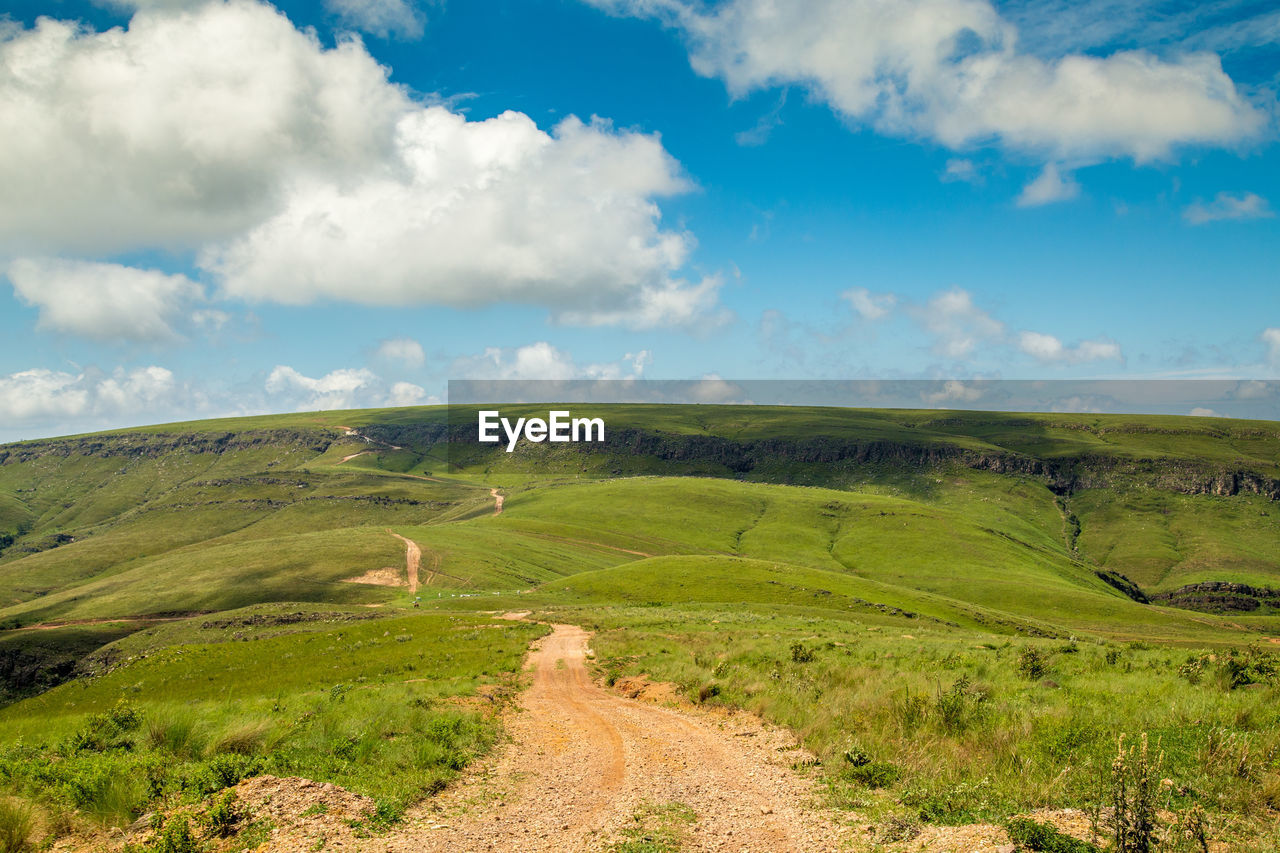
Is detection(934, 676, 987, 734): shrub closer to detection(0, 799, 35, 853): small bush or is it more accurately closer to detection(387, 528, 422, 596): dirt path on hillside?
detection(0, 799, 35, 853): small bush

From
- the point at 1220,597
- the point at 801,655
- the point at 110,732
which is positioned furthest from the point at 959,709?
the point at 1220,597

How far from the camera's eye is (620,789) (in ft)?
46.3

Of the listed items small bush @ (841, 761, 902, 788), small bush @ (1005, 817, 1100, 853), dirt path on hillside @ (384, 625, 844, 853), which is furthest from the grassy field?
small bush @ (1005, 817, 1100, 853)

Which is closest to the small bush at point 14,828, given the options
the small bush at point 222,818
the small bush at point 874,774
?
the small bush at point 222,818

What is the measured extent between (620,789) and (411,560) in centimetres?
8720

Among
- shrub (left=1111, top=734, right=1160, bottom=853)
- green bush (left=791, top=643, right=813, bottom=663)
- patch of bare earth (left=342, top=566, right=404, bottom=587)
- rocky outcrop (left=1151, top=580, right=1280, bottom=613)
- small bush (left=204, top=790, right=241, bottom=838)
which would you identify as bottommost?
rocky outcrop (left=1151, top=580, right=1280, bottom=613)

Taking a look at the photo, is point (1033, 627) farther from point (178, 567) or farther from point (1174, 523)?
point (1174, 523)

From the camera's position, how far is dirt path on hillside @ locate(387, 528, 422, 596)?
3359 inches

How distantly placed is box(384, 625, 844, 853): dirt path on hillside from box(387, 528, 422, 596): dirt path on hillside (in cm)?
6844

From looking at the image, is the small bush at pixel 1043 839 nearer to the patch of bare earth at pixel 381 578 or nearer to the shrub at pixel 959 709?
the shrub at pixel 959 709

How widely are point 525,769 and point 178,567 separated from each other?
342 ft

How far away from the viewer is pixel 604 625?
47.8 meters

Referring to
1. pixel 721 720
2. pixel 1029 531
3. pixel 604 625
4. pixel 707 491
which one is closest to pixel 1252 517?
pixel 1029 531

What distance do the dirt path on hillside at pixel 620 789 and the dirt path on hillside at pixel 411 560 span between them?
225 feet
